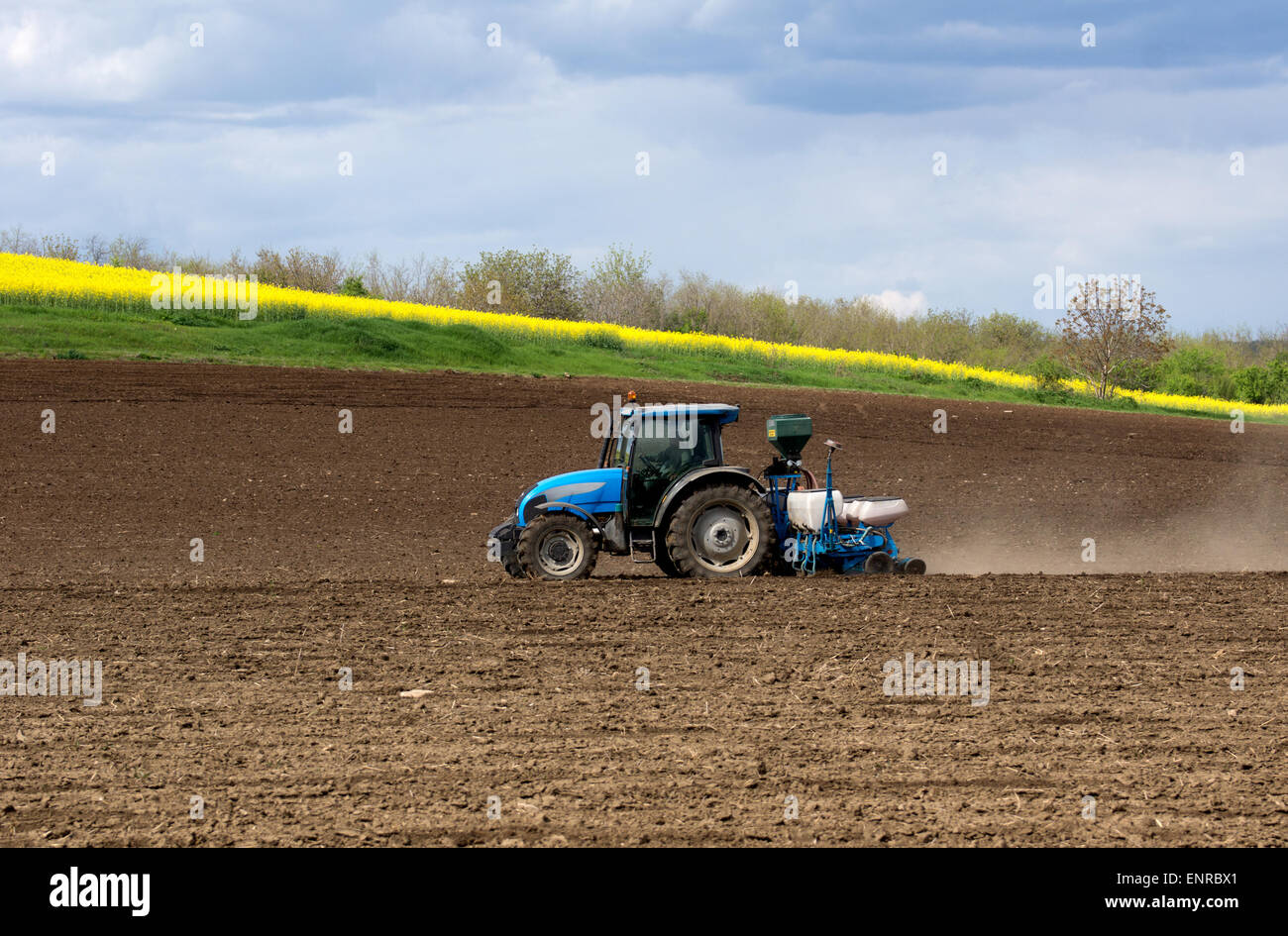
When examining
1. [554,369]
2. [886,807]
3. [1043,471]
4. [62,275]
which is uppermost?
[62,275]

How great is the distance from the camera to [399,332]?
36000 mm

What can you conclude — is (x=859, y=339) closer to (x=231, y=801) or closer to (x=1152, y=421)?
(x=1152, y=421)

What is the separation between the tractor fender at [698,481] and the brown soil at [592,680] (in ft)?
2.61

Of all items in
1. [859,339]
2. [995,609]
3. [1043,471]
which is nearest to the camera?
[995,609]

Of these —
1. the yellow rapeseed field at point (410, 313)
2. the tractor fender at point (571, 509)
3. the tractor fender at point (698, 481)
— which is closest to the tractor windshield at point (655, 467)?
the tractor fender at point (698, 481)

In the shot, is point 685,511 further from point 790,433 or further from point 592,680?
point 592,680

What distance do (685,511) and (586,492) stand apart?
109cm

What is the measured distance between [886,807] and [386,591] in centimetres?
700

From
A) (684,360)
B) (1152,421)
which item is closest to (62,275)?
(684,360)

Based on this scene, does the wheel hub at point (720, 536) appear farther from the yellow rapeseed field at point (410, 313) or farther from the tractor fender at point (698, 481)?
the yellow rapeseed field at point (410, 313)

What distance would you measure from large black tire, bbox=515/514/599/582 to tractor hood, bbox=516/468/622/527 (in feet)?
0.56

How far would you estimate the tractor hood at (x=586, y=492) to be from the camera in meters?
11.8

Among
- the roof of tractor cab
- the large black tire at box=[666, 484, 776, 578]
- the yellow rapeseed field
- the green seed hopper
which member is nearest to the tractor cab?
the roof of tractor cab

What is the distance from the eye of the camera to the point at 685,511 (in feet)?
37.9
